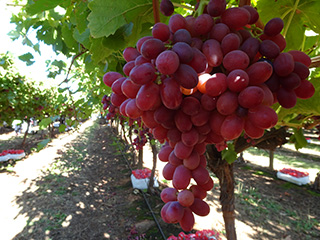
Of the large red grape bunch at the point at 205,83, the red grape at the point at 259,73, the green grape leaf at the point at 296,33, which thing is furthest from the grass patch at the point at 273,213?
the red grape at the point at 259,73

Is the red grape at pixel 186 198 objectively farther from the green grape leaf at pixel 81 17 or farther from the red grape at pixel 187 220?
the green grape leaf at pixel 81 17

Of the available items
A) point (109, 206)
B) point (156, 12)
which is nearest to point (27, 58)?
point (156, 12)

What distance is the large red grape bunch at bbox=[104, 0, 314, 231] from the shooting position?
0.45 m

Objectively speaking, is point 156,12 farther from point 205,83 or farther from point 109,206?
point 109,206

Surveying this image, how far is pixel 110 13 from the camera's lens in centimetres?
79

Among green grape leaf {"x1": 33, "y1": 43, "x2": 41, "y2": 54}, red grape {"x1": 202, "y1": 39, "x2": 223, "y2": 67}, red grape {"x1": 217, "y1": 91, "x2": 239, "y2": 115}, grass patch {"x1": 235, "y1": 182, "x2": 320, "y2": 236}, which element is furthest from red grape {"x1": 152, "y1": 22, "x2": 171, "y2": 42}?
grass patch {"x1": 235, "y1": 182, "x2": 320, "y2": 236}

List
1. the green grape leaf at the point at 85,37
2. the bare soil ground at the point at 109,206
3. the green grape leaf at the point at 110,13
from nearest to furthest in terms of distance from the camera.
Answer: the green grape leaf at the point at 110,13, the green grape leaf at the point at 85,37, the bare soil ground at the point at 109,206

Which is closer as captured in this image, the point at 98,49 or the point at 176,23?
the point at 176,23

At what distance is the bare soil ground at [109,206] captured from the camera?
4.84 metres

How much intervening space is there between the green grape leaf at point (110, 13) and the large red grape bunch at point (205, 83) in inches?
8.9

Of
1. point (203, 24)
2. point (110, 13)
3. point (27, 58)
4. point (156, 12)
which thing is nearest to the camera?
point (203, 24)

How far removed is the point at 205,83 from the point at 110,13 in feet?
1.73

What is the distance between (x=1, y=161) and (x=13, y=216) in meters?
4.84

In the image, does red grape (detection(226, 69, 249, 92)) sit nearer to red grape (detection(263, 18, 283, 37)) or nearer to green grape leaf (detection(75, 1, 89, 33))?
red grape (detection(263, 18, 283, 37))
